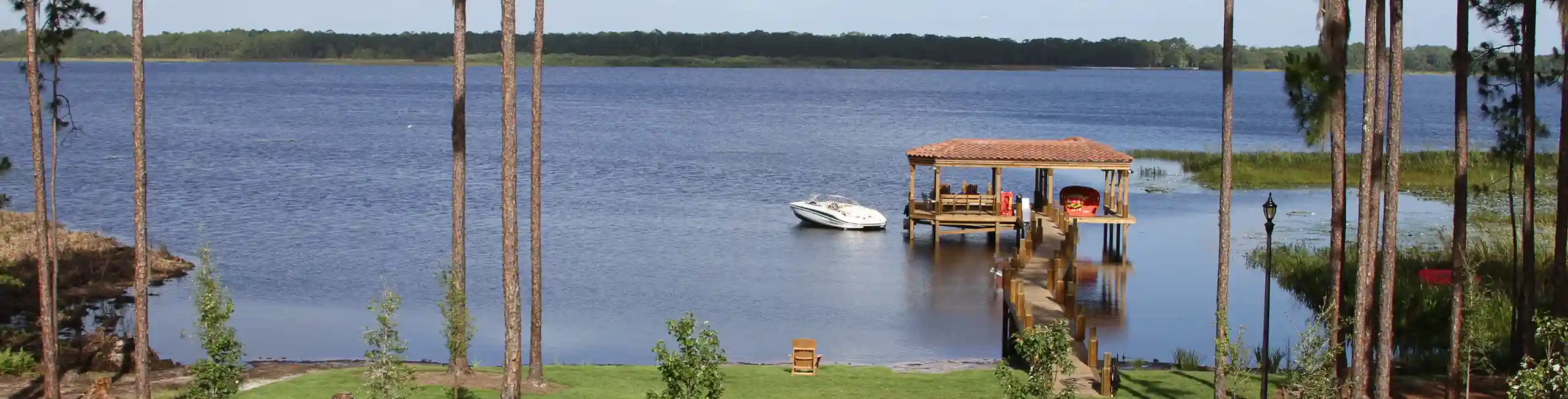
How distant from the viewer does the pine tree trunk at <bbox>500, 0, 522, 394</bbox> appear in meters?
21.2

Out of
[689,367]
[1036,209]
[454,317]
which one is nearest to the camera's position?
[689,367]

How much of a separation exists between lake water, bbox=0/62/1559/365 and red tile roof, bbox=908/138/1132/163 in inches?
119

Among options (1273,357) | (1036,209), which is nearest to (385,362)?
(1273,357)

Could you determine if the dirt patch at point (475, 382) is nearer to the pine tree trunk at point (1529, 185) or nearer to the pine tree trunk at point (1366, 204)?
the pine tree trunk at point (1366, 204)

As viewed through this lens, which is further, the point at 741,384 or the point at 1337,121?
the point at 741,384

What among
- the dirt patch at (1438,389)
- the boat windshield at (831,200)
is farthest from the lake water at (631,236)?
the dirt patch at (1438,389)

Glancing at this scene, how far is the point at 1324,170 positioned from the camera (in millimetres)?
71125

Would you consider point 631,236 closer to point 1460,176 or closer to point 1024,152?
point 1024,152

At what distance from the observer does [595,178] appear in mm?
72188

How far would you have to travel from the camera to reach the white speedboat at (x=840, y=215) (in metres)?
52.9

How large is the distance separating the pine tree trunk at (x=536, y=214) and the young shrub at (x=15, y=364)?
26.2 feet

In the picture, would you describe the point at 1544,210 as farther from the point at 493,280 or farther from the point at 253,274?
the point at 253,274

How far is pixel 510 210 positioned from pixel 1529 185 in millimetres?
16759

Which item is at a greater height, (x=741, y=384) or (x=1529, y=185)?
(x=1529, y=185)
